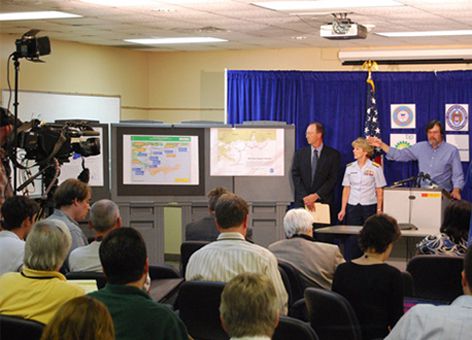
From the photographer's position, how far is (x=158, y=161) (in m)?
10.1

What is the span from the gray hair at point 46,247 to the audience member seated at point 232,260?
1.02 meters

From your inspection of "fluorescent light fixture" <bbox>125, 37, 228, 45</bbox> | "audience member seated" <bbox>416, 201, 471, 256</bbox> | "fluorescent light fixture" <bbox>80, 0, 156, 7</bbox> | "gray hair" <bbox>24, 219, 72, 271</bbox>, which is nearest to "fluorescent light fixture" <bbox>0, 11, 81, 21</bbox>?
"fluorescent light fixture" <bbox>80, 0, 156, 7</bbox>

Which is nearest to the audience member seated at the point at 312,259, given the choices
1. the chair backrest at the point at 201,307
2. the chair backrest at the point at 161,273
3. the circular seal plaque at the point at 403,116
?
the chair backrest at the point at 161,273

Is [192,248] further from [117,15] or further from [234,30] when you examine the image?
A: [234,30]

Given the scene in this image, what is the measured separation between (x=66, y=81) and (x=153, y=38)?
1.30 m

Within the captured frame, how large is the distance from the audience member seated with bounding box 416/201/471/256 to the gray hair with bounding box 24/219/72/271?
296 cm

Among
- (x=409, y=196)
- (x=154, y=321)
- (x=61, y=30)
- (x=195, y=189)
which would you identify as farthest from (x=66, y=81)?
(x=154, y=321)

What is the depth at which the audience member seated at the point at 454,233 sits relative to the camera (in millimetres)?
5629

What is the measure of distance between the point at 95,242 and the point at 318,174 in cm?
592

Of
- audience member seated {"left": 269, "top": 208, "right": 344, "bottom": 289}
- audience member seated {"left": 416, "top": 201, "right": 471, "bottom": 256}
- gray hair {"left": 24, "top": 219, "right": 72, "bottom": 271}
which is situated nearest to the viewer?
gray hair {"left": 24, "top": 219, "right": 72, "bottom": 271}

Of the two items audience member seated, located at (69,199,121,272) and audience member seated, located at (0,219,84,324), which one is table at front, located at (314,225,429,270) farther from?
audience member seated, located at (0,219,84,324)

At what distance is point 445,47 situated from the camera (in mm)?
11062

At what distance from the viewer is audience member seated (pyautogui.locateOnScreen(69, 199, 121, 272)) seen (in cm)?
491

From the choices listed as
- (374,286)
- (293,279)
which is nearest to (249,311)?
(374,286)
